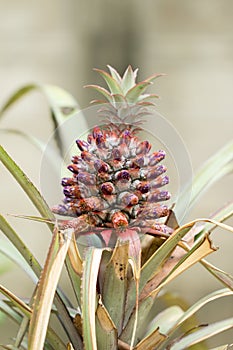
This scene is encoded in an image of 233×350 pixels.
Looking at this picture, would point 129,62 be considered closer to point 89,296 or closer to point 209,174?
point 209,174

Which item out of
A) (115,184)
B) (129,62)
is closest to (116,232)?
(115,184)

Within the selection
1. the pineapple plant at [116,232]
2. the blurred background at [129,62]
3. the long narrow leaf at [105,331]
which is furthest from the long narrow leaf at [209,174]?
the blurred background at [129,62]

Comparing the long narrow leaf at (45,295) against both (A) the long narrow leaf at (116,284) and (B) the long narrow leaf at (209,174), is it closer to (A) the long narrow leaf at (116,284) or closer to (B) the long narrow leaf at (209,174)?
(A) the long narrow leaf at (116,284)

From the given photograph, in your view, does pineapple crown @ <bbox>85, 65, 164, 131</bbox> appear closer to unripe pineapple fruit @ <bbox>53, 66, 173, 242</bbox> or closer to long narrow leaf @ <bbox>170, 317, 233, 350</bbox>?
unripe pineapple fruit @ <bbox>53, 66, 173, 242</bbox>

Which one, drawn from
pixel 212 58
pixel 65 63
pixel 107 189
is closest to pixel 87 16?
pixel 65 63

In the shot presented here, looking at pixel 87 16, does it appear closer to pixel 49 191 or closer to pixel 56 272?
pixel 49 191
